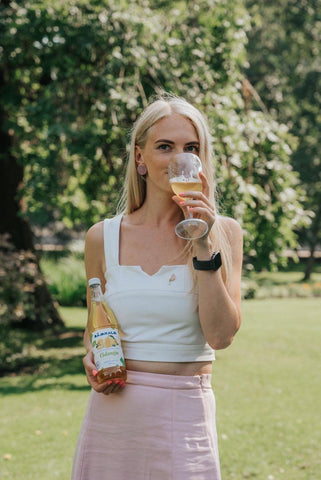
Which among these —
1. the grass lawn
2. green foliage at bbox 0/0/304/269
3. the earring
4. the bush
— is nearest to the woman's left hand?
the earring

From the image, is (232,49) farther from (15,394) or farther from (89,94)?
(15,394)

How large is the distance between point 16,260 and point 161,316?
290 inches

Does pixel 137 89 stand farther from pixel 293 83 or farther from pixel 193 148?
pixel 293 83

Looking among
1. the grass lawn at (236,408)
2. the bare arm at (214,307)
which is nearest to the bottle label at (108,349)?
the bare arm at (214,307)

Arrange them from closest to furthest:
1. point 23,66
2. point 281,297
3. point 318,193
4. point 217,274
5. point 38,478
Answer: point 217,274 < point 38,478 < point 23,66 < point 281,297 < point 318,193

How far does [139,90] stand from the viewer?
866cm

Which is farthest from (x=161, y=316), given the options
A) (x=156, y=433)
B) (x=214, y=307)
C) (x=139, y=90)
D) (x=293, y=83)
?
(x=293, y=83)

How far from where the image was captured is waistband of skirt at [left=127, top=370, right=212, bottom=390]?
2080 millimetres

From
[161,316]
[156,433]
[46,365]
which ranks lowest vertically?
[46,365]

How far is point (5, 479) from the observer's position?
16.6 ft

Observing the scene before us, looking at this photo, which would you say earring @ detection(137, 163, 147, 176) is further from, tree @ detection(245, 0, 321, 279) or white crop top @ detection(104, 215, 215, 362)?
tree @ detection(245, 0, 321, 279)

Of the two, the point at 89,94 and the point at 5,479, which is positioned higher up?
the point at 89,94

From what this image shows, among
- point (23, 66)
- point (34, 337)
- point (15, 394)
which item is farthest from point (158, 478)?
point (34, 337)

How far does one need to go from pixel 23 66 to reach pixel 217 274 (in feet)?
27.9
